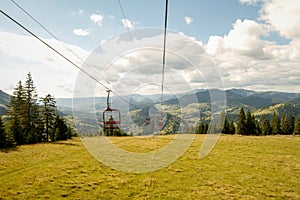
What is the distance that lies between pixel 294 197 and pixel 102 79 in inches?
655

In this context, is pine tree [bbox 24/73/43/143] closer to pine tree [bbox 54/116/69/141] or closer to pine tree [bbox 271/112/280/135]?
pine tree [bbox 54/116/69/141]

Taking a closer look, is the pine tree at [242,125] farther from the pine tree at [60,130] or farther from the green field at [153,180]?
the pine tree at [60,130]

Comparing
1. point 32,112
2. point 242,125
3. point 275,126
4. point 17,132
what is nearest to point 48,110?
point 32,112

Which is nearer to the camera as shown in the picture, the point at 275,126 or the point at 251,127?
the point at 251,127

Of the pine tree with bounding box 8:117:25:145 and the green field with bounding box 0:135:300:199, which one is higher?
the pine tree with bounding box 8:117:25:145

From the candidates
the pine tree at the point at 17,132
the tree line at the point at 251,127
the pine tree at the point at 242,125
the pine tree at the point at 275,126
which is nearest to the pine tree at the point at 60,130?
the pine tree at the point at 17,132

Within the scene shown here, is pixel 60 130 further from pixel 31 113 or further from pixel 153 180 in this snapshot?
pixel 153 180

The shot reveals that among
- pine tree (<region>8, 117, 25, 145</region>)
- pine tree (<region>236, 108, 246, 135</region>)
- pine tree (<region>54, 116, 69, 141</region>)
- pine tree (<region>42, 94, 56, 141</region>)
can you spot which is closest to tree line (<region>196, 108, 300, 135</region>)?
pine tree (<region>236, 108, 246, 135</region>)

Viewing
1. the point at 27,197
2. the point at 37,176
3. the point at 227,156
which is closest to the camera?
the point at 27,197

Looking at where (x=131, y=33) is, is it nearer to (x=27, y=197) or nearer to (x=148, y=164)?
(x=27, y=197)

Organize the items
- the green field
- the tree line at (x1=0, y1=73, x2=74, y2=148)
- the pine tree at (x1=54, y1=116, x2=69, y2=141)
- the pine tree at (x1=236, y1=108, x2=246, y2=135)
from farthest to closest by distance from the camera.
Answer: the pine tree at (x1=236, y1=108, x2=246, y2=135) → the pine tree at (x1=54, y1=116, x2=69, y2=141) → the tree line at (x1=0, y1=73, x2=74, y2=148) → the green field

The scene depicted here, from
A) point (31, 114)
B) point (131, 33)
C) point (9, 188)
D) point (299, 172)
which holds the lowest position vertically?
point (299, 172)

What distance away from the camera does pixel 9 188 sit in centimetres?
1661

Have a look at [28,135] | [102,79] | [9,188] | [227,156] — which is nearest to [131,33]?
[102,79]
